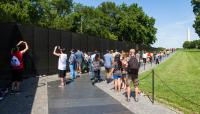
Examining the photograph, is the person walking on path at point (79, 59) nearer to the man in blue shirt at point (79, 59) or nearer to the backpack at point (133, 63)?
the man in blue shirt at point (79, 59)

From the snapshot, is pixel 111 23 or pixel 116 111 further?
pixel 111 23

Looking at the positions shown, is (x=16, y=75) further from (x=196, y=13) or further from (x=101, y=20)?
(x=196, y=13)

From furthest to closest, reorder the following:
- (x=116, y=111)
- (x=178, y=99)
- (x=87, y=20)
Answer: (x=87, y=20)
(x=178, y=99)
(x=116, y=111)

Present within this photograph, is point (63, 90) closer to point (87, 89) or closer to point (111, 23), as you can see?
point (87, 89)

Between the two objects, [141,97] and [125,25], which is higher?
[125,25]

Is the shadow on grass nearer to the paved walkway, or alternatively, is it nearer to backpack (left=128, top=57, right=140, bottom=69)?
the paved walkway

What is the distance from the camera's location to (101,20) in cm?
11919

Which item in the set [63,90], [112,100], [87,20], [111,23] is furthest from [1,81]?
[111,23]

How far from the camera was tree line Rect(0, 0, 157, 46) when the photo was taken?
98562 mm

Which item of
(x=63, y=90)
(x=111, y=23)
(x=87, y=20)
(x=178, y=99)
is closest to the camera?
(x=178, y=99)

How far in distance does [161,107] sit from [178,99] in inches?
103

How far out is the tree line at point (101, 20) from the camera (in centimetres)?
9856

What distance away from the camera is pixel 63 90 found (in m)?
18.5

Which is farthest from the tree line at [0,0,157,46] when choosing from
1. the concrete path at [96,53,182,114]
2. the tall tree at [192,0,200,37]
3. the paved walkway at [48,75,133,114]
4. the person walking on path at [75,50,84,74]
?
the concrete path at [96,53,182,114]
